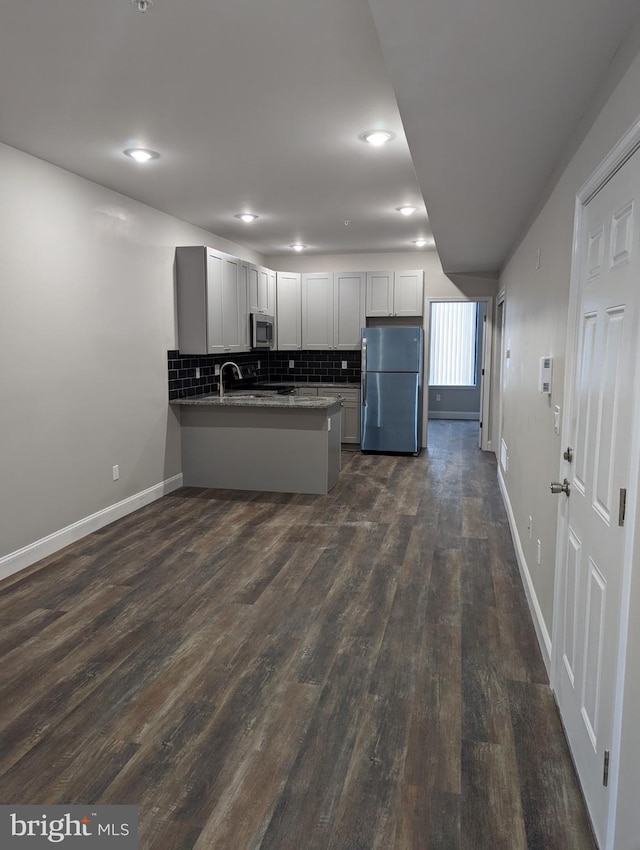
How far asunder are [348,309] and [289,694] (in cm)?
610

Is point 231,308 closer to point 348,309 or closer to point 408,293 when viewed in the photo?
point 348,309

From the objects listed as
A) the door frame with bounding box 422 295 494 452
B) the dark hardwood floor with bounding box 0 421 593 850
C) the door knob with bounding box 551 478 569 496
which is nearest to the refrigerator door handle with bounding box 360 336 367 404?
the door frame with bounding box 422 295 494 452

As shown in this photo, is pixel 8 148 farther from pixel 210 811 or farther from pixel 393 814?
pixel 393 814

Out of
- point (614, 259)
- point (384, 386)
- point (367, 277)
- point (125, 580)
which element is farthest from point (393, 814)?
point (367, 277)

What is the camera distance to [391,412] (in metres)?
7.55

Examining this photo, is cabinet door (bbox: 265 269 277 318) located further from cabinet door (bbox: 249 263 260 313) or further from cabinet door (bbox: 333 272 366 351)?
cabinet door (bbox: 333 272 366 351)

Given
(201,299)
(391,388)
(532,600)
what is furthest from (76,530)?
(391,388)

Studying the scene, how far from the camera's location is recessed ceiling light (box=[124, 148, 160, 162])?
3.71 m

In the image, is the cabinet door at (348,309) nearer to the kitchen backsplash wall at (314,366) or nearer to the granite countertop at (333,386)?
the kitchen backsplash wall at (314,366)

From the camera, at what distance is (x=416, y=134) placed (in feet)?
8.35

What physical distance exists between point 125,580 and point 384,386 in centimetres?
457

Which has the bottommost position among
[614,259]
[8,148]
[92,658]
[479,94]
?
[92,658]

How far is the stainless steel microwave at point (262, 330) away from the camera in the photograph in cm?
698

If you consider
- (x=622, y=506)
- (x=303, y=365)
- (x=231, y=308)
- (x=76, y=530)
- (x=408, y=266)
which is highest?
(x=408, y=266)
